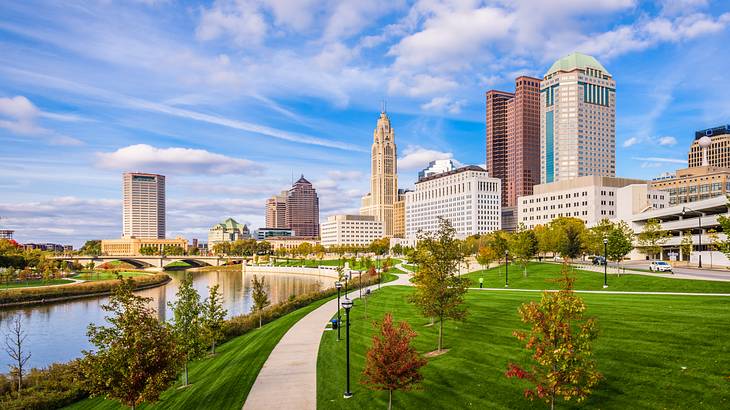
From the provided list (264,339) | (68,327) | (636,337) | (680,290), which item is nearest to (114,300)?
(264,339)

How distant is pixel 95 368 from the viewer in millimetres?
17984

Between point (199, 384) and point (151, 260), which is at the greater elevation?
point (199, 384)

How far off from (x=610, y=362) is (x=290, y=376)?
48.9 ft

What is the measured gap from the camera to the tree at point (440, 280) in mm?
27531

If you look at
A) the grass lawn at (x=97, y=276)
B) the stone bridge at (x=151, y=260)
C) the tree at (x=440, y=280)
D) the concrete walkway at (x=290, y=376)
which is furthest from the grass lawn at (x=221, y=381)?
the stone bridge at (x=151, y=260)

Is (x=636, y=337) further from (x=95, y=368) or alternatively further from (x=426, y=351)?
(x=95, y=368)

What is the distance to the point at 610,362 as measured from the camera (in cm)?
1994

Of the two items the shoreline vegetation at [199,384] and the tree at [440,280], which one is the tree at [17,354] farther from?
the tree at [440,280]

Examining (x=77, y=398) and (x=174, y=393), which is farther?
(x=77, y=398)

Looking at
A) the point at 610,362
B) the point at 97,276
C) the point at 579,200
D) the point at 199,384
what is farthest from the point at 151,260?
the point at 610,362

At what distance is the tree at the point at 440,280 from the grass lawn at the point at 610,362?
1859mm

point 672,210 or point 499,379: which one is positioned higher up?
point 672,210

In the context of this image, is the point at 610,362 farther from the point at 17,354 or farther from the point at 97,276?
the point at 97,276

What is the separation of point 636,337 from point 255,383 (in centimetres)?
1838
